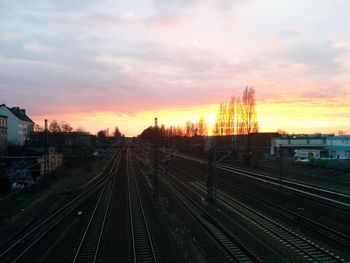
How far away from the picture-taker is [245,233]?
1798cm

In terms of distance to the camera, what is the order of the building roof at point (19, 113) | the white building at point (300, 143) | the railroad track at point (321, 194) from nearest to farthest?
the railroad track at point (321, 194) < the white building at point (300, 143) < the building roof at point (19, 113)

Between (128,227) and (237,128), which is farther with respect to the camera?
(237,128)

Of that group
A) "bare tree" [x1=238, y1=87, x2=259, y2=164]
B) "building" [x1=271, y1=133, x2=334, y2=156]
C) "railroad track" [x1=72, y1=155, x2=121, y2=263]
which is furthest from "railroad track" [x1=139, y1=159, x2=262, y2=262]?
"building" [x1=271, y1=133, x2=334, y2=156]

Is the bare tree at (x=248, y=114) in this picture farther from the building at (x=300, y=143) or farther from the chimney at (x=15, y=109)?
the chimney at (x=15, y=109)

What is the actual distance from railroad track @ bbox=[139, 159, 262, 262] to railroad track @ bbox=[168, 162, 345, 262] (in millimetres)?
1715

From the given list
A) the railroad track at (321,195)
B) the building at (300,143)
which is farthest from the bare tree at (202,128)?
the railroad track at (321,195)

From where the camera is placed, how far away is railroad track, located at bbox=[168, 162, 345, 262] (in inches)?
550

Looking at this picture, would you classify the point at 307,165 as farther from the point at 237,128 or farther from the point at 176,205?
the point at 176,205

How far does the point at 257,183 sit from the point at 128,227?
21136 millimetres

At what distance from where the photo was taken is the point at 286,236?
1706 centimetres

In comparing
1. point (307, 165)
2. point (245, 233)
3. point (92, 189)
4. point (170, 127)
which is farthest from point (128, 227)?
point (170, 127)

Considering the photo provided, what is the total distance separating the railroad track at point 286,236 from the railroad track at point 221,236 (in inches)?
67.5

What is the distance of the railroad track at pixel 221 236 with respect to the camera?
14.1 m

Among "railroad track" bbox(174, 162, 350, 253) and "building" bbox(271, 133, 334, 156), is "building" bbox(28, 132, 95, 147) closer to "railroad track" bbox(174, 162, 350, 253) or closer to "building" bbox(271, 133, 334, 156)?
"railroad track" bbox(174, 162, 350, 253)
